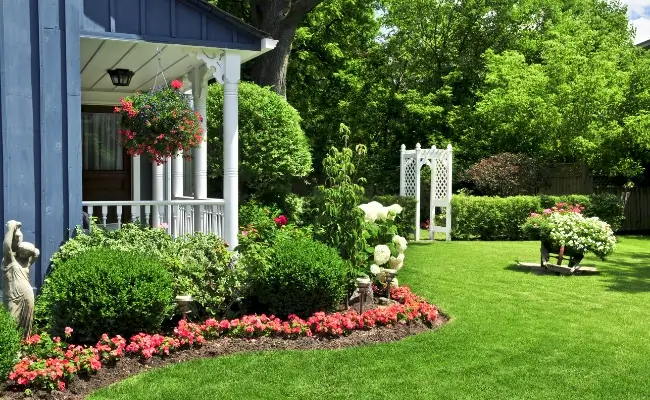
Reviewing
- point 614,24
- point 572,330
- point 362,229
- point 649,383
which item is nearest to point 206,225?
point 362,229

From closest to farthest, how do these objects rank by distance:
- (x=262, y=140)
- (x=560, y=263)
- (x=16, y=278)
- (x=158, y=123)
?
(x=16, y=278), (x=158, y=123), (x=560, y=263), (x=262, y=140)

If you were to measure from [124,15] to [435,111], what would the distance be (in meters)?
16.8

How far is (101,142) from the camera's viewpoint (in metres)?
11.3

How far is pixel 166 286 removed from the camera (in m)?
5.89

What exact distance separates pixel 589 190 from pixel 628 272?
835cm

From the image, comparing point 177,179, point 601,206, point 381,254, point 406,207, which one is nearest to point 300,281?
point 381,254

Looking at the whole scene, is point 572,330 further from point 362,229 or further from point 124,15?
point 124,15

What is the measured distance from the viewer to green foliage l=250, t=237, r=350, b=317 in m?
6.48

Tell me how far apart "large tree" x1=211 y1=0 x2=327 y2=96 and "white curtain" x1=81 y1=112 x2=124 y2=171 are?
13.6 ft

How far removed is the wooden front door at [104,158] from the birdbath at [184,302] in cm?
554

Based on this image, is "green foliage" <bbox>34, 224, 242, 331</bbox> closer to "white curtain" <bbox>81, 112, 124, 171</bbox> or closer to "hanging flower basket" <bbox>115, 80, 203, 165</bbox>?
"hanging flower basket" <bbox>115, 80, 203, 165</bbox>

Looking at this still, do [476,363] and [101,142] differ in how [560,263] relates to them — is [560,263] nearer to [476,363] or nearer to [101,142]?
[476,363]

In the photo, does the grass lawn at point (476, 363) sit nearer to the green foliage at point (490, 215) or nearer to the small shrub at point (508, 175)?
the green foliage at point (490, 215)

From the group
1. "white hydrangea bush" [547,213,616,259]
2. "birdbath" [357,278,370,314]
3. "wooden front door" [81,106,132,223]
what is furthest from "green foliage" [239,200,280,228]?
"white hydrangea bush" [547,213,616,259]
